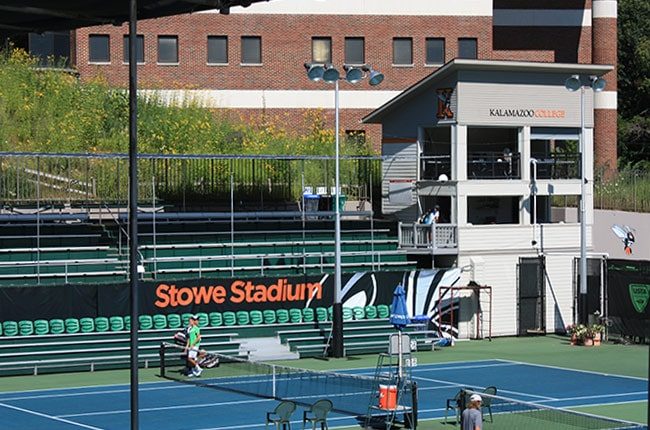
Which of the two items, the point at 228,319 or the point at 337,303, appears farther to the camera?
the point at 228,319

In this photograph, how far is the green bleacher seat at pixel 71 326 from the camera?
40094 mm

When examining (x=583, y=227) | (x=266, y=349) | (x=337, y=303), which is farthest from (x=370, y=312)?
(x=583, y=227)

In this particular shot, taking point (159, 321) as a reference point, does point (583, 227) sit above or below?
above

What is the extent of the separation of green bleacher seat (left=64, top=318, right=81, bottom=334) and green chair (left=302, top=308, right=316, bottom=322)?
814 centimetres

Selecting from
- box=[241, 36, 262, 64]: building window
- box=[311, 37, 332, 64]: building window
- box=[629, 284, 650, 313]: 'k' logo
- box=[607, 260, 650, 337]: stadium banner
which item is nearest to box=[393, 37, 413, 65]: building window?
box=[311, 37, 332, 64]: building window

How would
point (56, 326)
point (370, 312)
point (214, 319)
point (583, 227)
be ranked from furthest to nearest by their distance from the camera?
point (583, 227)
point (370, 312)
point (214, 319)
point (56, 326)

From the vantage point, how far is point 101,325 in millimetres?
40500

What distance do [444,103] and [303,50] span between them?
21609mm

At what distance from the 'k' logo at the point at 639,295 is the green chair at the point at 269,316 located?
13067 millimetres

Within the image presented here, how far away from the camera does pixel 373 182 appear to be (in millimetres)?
56531

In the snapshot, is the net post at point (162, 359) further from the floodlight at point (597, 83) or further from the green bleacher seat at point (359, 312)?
the floodlight at point (597, 83)

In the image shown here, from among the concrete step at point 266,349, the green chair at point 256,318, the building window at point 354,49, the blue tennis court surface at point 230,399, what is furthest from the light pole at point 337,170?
the building window at point 354,49

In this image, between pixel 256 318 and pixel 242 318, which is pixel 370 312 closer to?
pixel 256 318

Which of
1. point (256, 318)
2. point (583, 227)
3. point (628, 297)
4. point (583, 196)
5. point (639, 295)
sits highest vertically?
point (583, 196)
